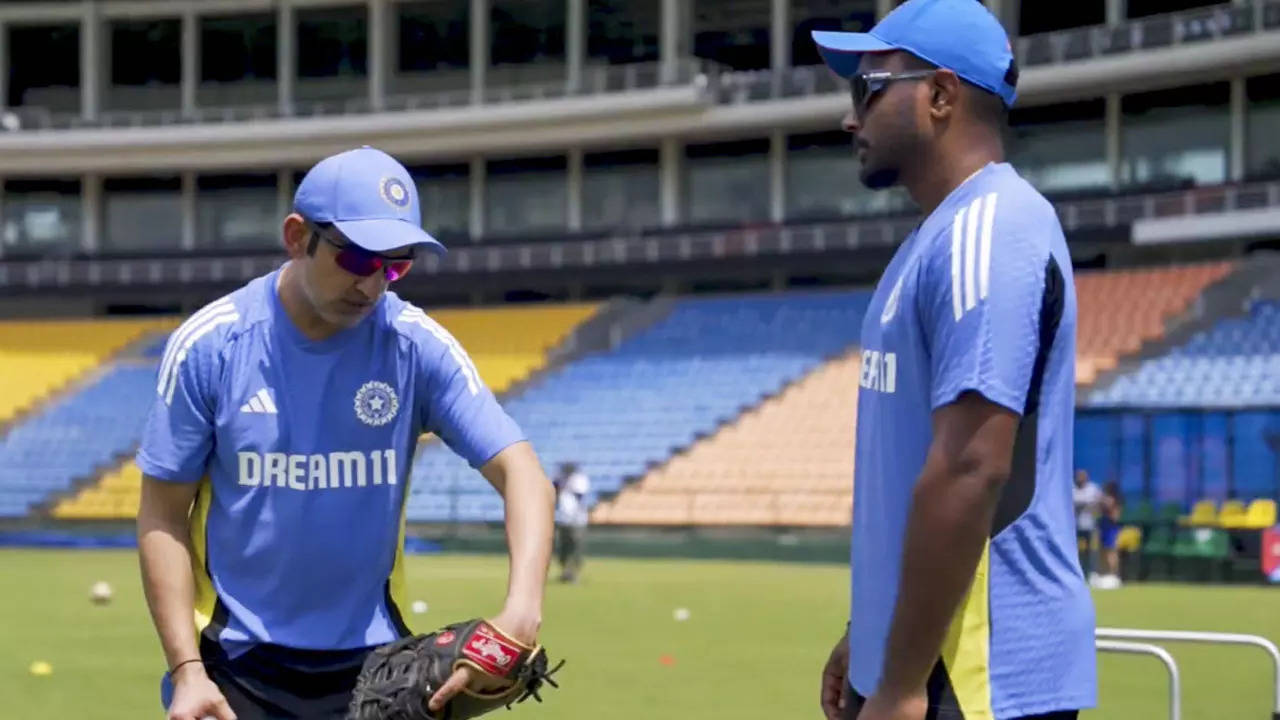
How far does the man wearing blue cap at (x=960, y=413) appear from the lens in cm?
344

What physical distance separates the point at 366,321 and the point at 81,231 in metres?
50.8

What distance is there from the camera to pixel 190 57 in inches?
2061

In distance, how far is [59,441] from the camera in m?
43.2

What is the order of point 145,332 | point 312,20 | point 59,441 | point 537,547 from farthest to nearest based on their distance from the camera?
point 312,20 < point 145,332 < point 59,441 < point 537,547

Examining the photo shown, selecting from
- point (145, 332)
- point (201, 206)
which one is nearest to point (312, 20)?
point (201, 206)

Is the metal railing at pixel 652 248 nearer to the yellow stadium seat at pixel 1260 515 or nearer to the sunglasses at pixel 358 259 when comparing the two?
the yellow stadium seat at pixel 1260 515

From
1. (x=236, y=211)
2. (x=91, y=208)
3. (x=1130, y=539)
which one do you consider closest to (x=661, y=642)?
(x=1130, y=539)

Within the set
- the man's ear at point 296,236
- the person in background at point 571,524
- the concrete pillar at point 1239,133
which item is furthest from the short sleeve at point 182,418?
the concrete pillar at point 1239,133

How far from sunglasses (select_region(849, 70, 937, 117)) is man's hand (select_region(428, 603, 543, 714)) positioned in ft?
4.39

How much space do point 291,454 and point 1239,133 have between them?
38752 millimetres

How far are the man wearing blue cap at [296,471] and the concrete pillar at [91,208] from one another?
5046 cm

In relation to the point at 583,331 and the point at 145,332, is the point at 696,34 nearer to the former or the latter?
the point at 583,331

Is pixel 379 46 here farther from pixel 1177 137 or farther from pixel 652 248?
pixel 1177 137

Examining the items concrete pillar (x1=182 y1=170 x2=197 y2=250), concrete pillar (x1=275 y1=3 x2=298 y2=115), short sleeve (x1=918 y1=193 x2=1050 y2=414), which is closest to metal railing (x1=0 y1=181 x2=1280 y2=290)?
concrete pillar (x1=182 y1=170 x2=197 y2=250)
